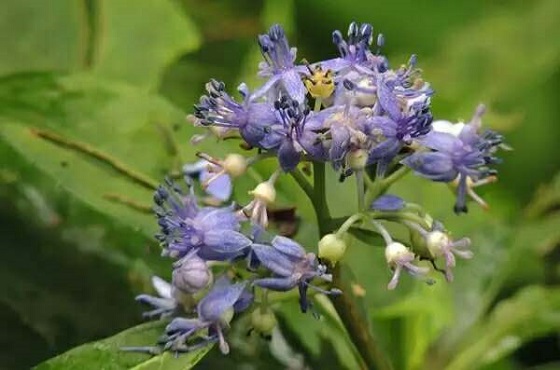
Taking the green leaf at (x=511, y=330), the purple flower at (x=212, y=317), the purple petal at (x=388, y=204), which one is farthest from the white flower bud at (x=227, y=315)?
the green leaf at (x=511, y=330)

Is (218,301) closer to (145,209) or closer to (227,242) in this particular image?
(227,242)

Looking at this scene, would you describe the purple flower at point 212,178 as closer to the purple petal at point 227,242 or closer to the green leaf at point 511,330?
the purple petal at point 227,242

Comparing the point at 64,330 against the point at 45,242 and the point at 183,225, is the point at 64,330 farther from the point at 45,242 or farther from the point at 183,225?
the point at 183,225

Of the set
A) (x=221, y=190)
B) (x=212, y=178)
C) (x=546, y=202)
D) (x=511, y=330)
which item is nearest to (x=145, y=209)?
(x=221, y=190)

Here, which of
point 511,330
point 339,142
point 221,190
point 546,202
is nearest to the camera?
point 339,142

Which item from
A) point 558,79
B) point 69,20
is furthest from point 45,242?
point 558,79

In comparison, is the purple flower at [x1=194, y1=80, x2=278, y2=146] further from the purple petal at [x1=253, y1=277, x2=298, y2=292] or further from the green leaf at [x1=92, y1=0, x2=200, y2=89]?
the green leaf at [x1=92, y1=0, x2=200, y2=89]
